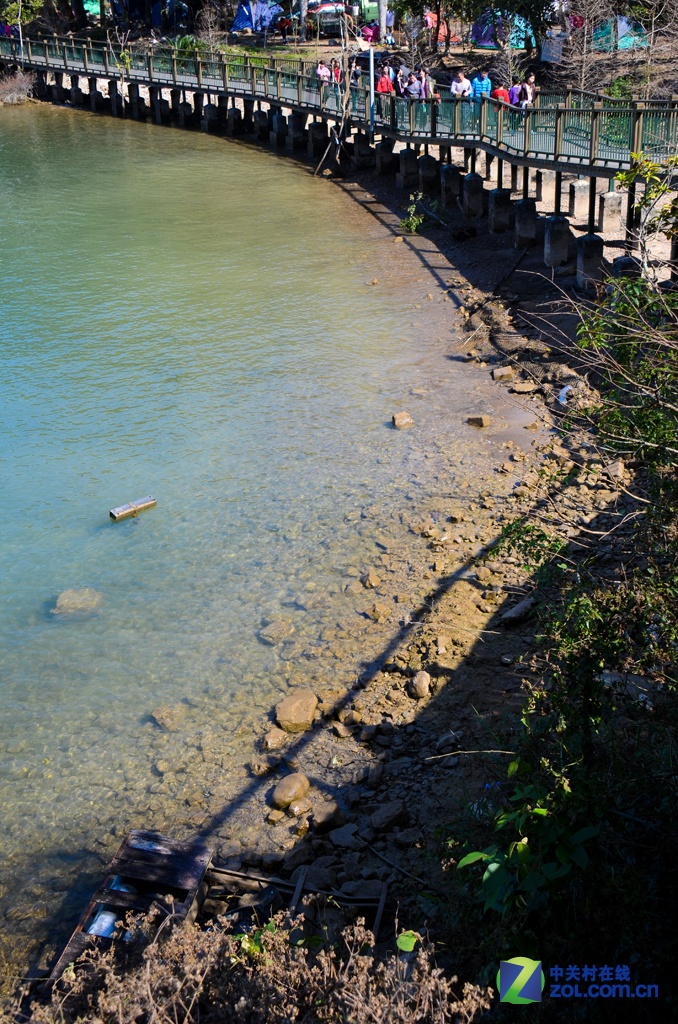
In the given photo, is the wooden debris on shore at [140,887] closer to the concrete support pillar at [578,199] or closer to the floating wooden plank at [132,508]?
the floating wooden plank at [132,508]

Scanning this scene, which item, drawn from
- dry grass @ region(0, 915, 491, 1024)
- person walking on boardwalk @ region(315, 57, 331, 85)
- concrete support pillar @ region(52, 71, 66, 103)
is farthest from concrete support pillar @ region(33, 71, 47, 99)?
dry grass @ region(0, 915, 491, 1024)

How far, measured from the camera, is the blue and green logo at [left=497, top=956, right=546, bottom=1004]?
16.3 ft

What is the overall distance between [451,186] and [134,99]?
27431mm

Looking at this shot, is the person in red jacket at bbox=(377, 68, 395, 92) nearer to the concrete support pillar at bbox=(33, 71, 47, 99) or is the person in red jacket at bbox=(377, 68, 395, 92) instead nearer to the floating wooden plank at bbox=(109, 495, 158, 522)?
the floating wooden plank at bbox=(109, 495, 158, 522)

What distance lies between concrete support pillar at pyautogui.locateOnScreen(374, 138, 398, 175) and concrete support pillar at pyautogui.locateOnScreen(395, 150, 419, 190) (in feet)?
5.23

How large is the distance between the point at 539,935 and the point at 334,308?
16195 mm

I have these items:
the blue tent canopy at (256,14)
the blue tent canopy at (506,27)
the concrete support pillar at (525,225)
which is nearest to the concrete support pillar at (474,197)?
the concrete support pillar at (525,225)

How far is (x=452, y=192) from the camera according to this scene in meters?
25.4

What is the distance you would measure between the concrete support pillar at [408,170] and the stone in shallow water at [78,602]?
20.3 metres

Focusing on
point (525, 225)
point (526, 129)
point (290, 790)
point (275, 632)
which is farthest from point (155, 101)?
point (290, 790)

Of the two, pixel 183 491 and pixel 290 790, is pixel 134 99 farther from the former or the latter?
pixel 290 790

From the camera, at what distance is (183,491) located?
1345 cm

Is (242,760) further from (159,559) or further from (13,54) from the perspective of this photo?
(13,54)

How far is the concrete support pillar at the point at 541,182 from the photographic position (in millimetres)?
22944
